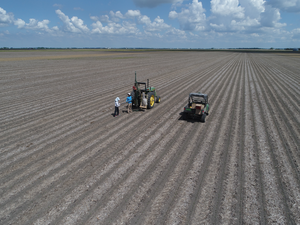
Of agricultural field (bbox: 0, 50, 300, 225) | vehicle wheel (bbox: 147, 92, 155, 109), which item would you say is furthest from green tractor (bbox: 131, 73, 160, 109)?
agricultural field (bbox: 0, 50, 300, 225)

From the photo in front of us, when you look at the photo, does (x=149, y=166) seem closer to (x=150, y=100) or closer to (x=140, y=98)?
(x=140, y=98)

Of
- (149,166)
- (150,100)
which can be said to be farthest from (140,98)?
(149,166)

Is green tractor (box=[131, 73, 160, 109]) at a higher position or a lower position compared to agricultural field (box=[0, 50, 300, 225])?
higher

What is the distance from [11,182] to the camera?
5.63 metres

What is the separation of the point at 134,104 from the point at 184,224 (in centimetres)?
870

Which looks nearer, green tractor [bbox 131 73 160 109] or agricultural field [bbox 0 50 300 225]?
agricultural field [bbox 0 50 300 225]

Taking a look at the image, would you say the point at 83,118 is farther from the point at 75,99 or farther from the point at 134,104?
the point at 75,99

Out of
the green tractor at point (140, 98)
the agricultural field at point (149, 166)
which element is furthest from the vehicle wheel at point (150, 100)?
the agricultural field at point (149, 166)

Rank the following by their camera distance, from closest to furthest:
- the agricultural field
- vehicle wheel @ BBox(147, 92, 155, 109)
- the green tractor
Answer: the agricultural field, the green tractor, vehicle wheel @ BBox(147, 92, 155, 109)

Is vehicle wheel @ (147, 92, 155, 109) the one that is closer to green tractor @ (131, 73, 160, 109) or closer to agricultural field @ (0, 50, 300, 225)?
green tractor @ (131, 73, 160, 109)

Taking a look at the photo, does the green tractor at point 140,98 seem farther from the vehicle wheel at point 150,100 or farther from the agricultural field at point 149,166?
the agricultural field at point 149,166

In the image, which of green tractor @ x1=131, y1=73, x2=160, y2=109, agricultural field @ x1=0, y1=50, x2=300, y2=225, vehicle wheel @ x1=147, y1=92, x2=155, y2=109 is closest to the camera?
agricultural field @ x1=0, y1=50, x2=300, y2=225

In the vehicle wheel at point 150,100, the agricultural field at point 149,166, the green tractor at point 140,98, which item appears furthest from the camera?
the vehicle wheel at point 150,100

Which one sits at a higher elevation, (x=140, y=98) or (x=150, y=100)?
(x=140, y=98)
